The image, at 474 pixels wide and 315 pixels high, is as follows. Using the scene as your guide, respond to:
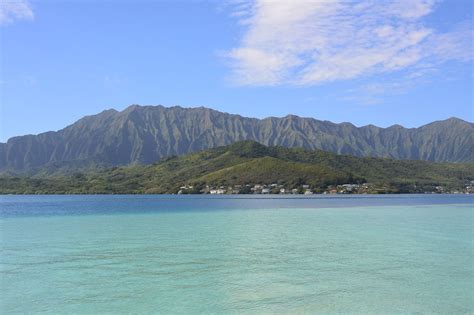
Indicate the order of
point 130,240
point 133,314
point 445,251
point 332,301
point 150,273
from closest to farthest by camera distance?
point 133,314
point 332,301
point 150,273
point 445,251
point 130,240

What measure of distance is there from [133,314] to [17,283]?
9.79 m

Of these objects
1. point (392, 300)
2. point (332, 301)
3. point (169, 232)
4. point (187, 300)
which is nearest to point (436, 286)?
point (392, 300)

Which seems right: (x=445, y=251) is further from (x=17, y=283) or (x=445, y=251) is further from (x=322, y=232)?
(x=17, y=283)

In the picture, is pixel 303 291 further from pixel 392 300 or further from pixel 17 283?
pixel 17 283

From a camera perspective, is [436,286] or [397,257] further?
[397,257]

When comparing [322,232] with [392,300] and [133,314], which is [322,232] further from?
[133,314]

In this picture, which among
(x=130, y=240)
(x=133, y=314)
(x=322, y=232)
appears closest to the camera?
(x=133, y=314)

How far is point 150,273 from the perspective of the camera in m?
28.4

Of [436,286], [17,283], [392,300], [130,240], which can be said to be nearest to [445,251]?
[436,286]

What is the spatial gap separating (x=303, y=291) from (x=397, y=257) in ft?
45.8

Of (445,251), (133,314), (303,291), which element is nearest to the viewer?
(133,314)

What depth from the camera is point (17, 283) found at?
2606cm

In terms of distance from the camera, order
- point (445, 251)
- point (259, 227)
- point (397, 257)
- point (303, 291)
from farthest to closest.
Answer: point (259, 227) < point (445, 251) < point (397, 257) < point (303, 291)

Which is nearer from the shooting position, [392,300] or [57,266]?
[392,300]
